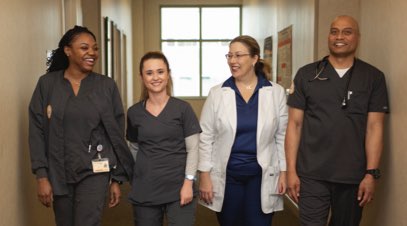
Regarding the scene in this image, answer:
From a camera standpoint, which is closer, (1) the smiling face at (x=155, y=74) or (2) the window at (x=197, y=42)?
(1) the smiling face at (x=155, y=74)

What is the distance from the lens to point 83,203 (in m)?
2.31

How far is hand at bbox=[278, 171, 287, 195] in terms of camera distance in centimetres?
251

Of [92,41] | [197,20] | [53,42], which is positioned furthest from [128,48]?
[92,41]

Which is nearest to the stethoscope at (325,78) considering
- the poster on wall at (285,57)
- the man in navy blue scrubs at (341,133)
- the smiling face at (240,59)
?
the man in navy blue scrubs at (341,133)

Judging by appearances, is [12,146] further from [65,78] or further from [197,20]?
[197,20]

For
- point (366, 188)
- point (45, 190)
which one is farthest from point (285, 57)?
point (45, 190)

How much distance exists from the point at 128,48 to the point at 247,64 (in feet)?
21.2

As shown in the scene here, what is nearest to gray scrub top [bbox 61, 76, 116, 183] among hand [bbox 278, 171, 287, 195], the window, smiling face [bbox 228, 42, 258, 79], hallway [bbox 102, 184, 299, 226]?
smiling face [bbox 228, 42, 258, 79]

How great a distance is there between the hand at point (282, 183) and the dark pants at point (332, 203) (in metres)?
0.14

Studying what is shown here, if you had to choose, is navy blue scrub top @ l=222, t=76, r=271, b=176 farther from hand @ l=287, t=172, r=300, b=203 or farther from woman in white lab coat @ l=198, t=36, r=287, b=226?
hand @ l=287, t=172, r=300, b=203

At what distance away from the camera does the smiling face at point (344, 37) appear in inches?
92.7

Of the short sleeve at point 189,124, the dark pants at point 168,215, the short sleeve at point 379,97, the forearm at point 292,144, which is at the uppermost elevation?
the short sleeve at point 379,97

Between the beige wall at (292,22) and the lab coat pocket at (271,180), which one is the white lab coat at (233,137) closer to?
the lab coat pocket at (271,180)

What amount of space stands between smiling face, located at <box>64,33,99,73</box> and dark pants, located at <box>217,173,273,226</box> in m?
0.90
